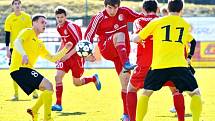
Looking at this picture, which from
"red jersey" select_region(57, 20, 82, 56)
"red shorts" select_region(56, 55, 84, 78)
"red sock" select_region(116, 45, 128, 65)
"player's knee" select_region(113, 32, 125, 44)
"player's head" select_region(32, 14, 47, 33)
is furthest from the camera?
"red shorts" select_region(56, 55, 84, 78)

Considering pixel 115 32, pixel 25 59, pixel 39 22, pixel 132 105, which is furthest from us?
pixel 115 32

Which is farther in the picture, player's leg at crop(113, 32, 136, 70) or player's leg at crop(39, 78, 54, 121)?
player's leg at crop(113, 32, 136, 70)

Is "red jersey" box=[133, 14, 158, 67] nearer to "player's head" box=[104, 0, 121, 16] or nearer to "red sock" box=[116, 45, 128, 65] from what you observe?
"red sock" box=[116, 45, 128, 65]

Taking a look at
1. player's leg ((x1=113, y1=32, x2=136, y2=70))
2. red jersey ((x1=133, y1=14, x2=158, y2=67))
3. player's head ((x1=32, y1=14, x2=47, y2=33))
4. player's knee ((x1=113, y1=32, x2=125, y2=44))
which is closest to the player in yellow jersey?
red jersey ((x1=133, y1=14, x2=158, y2=67))

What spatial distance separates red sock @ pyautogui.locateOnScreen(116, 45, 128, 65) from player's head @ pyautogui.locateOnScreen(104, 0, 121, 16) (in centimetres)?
57

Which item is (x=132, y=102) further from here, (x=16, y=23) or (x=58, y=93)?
(x=16, y=23)

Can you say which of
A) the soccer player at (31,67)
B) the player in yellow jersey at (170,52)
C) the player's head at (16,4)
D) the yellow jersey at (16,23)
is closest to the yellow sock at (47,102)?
the soccer player at (31,67)

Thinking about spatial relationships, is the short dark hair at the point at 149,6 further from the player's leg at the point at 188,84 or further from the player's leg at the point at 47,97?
the player's leg at the point at 47,97

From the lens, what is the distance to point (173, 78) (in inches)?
351

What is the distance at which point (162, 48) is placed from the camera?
8.88 metres

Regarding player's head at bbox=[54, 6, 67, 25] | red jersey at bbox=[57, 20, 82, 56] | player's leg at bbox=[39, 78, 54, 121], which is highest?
player's head at bbox=[54, 6, 67, 25]

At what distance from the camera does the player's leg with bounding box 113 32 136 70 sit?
10680 millimetres

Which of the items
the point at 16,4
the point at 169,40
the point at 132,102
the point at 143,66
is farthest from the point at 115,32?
the point at 16,4

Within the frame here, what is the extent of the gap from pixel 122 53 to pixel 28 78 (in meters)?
1.71
